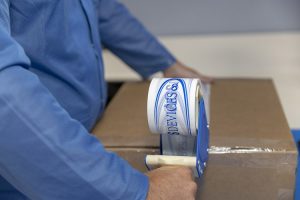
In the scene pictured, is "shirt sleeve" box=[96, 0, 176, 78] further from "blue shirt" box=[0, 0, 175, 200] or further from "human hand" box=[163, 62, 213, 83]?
"blue shirt" box=[0, 0, 175, 200]

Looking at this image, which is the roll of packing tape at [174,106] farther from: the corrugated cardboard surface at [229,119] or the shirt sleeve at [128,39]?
the shirt sleeve at [128,39]

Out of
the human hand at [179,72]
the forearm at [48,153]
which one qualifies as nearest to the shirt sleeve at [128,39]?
the human hand at [179,72]

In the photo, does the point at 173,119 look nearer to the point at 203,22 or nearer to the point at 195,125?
the point at 195,125

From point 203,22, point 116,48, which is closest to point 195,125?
point 116,48

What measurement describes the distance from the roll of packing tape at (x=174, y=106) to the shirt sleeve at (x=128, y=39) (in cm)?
38

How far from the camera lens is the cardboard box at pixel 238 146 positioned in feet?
1.90

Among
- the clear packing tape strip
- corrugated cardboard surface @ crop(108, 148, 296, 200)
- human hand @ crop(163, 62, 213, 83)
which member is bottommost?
human hand @ crop(163, 62, 213, 83)

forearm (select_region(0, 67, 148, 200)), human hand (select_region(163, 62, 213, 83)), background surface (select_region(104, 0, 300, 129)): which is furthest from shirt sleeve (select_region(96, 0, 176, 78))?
forearm (select_region(0, 67, 148, 200))

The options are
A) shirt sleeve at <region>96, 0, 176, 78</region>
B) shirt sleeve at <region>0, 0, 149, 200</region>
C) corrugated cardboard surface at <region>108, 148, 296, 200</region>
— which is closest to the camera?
shirt sleeve at <region>0, 0, 149, 200</region>

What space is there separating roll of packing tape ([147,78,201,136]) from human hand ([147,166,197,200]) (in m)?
0.05

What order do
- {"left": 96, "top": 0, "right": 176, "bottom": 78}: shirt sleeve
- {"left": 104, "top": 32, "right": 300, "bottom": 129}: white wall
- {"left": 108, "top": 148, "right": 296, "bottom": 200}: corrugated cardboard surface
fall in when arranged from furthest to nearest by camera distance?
{"left": 104, "top": 32, "right": 300, "bottom": 129}: white wall
{"left": 96, "top": 0, "right": 176, "bottom": 78}: shirt sleeve
{"left": 108, "top": 148, "right": 296, "bottom": 200}: corrugated cardboard surface

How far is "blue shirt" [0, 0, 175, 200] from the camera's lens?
43 cm

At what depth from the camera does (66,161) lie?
1.48 feet

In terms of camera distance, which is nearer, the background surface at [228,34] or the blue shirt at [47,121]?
the blue shirt at [47,121]
